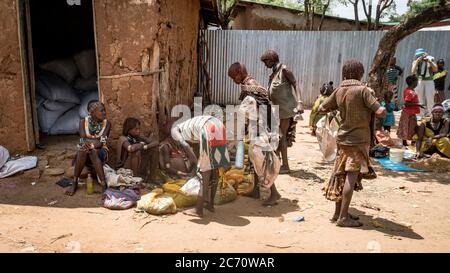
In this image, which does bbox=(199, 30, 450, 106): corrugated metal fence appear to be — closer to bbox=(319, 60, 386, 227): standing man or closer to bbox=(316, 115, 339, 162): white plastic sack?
bbox=(316, 115, 339, 162): white plastic sack

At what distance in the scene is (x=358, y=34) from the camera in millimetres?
11094

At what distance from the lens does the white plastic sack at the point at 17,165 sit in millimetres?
5027

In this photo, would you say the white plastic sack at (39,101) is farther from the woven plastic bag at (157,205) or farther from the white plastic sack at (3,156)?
the woven plastic bag at (157,205)

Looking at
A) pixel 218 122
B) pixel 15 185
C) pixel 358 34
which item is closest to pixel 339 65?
pixel 358 34

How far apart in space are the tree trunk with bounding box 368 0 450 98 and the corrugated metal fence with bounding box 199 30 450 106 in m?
4.14

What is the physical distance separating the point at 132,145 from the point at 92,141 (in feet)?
1.55

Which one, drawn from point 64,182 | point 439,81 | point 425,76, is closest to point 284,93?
point 64,182

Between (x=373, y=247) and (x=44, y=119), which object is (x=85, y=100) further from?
(x=373, y=247)

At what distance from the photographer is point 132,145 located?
16.0 feet

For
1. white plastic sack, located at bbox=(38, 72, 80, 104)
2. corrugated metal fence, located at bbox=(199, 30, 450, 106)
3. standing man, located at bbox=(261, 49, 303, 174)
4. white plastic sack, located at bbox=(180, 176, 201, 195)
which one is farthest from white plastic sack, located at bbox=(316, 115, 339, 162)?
corrugated metal fence, located at bbox=(199, 30, 450, 106)

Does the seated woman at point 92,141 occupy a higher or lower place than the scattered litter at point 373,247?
higher

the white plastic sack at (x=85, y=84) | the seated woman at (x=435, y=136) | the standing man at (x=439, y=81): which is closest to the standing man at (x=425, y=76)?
the standing man at (x=439, y=81)

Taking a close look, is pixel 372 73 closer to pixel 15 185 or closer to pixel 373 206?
pixel 373 206

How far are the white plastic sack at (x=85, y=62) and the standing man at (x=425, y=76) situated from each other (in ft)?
23.2
